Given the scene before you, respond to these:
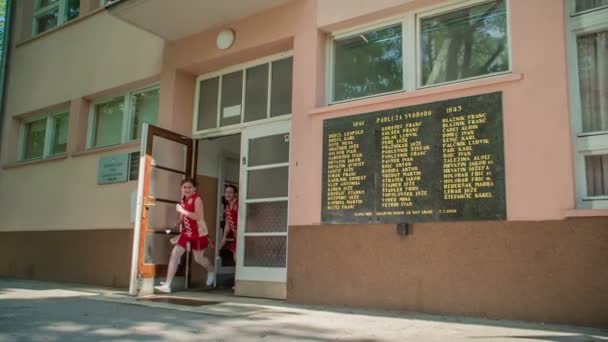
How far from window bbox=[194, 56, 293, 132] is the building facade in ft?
0.09

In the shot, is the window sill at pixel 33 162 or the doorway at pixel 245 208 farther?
the window sill at pixel 33 162

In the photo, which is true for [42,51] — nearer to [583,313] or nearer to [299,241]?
[299,241]

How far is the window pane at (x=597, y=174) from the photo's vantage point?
468 centimetres

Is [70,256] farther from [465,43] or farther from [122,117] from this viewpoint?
[465,43]

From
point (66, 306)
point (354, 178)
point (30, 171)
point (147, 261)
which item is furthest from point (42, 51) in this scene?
point (354, 178)

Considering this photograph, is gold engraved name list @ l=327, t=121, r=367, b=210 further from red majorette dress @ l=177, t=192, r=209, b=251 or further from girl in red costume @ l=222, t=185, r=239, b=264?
girl in red costume @ l=222, t=185, r=239, b=264

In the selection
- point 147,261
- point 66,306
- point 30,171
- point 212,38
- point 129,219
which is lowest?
point 66,306

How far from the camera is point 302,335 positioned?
3924 millimetres

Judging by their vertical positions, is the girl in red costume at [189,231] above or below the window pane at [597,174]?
below

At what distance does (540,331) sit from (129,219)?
6.00 m

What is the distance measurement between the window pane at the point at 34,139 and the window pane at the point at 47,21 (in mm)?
1956

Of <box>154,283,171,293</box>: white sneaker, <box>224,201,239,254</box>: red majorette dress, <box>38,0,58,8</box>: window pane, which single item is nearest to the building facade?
<box>154,283,171,293</box>: white sneaker

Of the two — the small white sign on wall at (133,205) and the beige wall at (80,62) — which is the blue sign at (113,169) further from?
the beige wall at (80,62)

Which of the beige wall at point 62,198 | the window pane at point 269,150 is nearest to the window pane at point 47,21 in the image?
the beige wall at point 62,198
